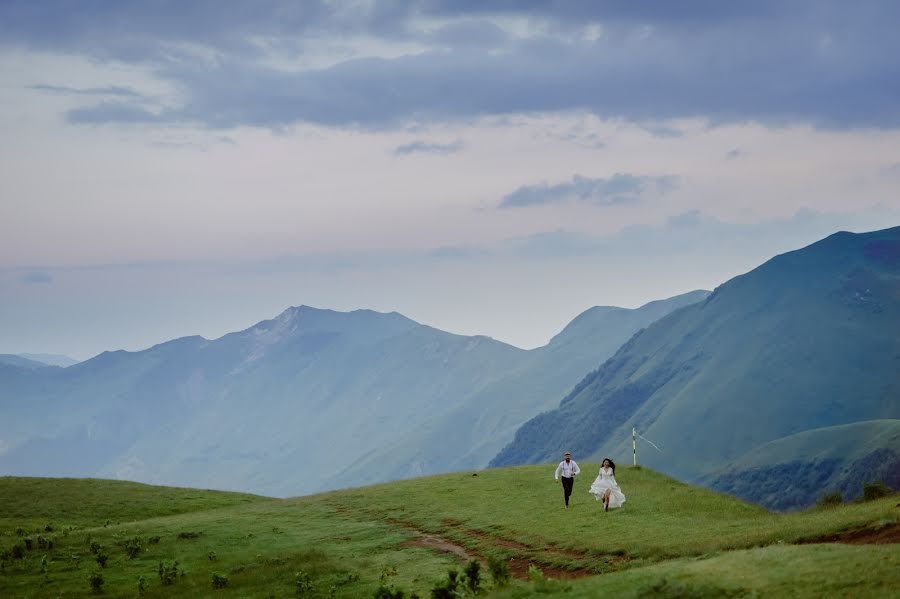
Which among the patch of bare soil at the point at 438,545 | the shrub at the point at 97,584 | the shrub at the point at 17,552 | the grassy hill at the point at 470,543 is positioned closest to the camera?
the grassy hill at the point at 470,543

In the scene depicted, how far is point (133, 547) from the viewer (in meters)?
50.4

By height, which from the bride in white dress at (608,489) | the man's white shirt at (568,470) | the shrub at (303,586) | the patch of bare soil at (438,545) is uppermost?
the man's white shirt at (568,470)

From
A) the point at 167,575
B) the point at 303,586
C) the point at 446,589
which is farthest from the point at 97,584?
the point at 446,589

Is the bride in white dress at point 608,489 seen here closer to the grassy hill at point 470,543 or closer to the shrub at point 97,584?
the grassy hill at point 470,543

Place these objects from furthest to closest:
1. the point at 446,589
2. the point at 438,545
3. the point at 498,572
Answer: the point at 438,545
the point at 498,572
the point at 446,589

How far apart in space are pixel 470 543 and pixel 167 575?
51.2 ft

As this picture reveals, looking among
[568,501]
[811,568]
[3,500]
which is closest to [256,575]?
[568,501]

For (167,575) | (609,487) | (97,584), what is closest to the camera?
(97,584)

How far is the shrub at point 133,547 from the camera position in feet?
164

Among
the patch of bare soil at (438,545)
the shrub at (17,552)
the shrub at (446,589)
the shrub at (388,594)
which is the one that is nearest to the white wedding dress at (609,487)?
the patch of bare soil at (438,545)

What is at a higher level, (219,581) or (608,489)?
(608,489)

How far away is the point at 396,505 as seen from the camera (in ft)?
208

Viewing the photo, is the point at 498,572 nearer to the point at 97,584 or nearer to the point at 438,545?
the point at 438,545

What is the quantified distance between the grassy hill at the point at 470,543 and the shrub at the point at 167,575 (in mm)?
255
